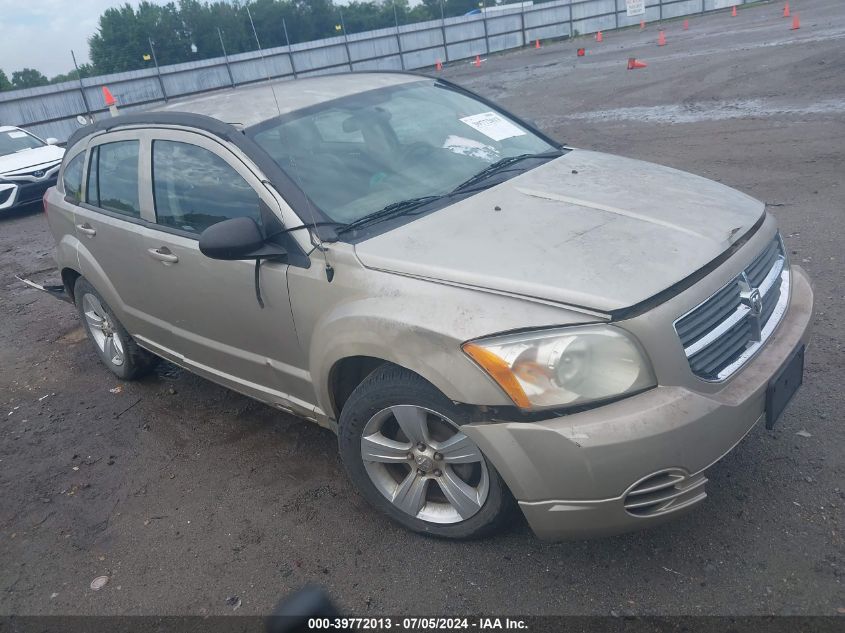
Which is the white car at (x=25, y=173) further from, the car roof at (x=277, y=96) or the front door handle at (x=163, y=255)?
the front door handle at (x=163, y=255)

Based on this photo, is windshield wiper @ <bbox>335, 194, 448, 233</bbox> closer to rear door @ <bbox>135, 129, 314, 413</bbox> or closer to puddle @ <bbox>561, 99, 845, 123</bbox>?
rear door @ <bbox>135, 129, 314, 413</bbox>

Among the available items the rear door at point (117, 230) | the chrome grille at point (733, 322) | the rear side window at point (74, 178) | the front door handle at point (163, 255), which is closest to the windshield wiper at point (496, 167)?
the chrome grille at point (733, 322)

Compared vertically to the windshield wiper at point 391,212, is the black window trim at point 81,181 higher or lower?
higher

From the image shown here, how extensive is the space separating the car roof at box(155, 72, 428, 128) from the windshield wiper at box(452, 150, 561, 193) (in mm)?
854

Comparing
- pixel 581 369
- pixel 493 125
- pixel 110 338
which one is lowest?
pixel 110 338

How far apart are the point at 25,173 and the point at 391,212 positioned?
35.2 ft

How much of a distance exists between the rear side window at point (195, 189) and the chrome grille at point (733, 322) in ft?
6.24

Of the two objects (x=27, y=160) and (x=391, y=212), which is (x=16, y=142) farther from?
(x=391, y=212)

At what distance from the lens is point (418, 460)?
9.36 ft

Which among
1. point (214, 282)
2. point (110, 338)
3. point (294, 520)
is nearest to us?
point (294, 520)

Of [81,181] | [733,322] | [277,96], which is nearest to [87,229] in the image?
[81,181]

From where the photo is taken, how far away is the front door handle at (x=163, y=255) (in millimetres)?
3658

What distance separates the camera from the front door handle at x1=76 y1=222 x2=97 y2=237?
437 centimetres

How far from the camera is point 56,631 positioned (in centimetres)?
283
